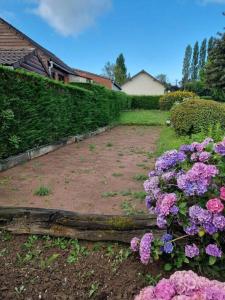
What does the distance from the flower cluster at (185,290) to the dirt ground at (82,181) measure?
2.53 m

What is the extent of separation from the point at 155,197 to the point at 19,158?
15.8 feet

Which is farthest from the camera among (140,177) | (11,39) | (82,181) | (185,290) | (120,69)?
(120,69)

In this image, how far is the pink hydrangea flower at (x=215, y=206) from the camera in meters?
2.60

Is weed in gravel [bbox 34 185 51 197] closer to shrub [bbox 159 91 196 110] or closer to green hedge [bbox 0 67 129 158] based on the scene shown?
green hedge [bbox 0 67 129 158]

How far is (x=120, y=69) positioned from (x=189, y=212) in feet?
238

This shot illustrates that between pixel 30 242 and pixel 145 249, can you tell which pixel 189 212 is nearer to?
pixel 145 249

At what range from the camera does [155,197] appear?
9.80 feet

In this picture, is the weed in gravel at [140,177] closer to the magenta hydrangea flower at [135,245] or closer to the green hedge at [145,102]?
the magenta hydrangea flower at [135,245]

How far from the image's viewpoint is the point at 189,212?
2697 mm

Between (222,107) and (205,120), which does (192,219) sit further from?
(222,107)

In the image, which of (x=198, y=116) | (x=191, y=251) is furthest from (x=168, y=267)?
(x=198, y=116)

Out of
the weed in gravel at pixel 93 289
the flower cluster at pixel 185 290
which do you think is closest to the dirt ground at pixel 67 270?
the weed in gravel at pixel 93 289

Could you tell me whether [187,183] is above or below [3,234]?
above

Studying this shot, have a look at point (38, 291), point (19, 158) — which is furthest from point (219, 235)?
point (19, 158)
